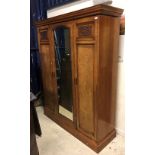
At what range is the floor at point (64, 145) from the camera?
1.98m

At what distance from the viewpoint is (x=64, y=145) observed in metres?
2.12

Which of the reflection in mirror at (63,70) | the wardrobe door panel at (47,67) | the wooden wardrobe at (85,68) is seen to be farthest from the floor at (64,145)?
the wardrobe door panel at (47,67)

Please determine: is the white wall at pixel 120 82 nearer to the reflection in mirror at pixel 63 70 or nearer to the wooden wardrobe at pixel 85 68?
the wooden wardrobe at pixel 85 68

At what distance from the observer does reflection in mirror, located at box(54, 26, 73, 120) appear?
7.22 ft

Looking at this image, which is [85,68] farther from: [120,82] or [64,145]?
[64,145]

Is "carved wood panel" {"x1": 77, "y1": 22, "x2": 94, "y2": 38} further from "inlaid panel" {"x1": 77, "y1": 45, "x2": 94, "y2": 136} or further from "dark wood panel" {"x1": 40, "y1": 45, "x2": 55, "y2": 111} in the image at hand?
"dark wood panel" {"x1": 40, "y1": 45, "x2": 55, "y2": 111}

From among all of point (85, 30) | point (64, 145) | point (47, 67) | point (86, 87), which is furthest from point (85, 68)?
point (64, 145)

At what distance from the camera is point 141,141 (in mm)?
812

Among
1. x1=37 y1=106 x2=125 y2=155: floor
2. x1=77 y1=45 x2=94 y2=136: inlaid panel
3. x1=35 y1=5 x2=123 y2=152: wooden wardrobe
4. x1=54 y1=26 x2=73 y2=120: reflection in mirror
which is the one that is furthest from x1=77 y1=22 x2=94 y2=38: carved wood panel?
x1=37 y1=106 x2=125 y2=155: floor

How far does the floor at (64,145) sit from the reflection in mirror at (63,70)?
30 cm

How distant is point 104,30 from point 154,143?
49.6 inches
